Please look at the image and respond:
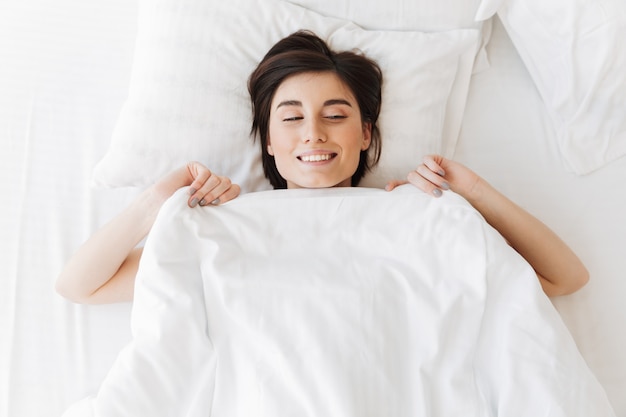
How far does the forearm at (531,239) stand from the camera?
5.06 feet

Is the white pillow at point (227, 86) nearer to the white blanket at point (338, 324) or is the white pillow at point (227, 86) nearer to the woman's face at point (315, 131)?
the woman's face at point (315, 131)

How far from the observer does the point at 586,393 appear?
1.33 metres

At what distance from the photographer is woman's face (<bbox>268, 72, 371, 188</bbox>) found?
151 cm

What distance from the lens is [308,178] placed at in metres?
1.53

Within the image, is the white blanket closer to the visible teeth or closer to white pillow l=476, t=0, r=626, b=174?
the visible teeth

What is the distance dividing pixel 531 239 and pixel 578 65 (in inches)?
22.0

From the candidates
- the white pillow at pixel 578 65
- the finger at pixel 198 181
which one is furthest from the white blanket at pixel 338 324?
the white pillow at pixel 578 65

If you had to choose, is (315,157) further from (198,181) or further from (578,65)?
(578,65)

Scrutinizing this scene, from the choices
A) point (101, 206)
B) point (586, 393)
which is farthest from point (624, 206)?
point (101, 206)

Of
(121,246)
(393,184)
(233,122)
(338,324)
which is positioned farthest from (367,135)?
(121,246)

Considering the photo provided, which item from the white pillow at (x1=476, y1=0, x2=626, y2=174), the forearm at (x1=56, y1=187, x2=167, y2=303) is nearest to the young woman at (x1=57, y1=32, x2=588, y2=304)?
the forearm at (x1=56, y1=187, x2=167, y2=303)

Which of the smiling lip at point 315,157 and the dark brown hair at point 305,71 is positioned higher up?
the dark brown hair at point 305,71

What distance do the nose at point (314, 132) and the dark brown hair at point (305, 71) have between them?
16 centimetres

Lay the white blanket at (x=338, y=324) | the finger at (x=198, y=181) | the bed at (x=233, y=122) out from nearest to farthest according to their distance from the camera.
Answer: the white blanket at (x=338, y=324)
the finger at (x=198, y=181)
the bed at (x=233, y=122)
